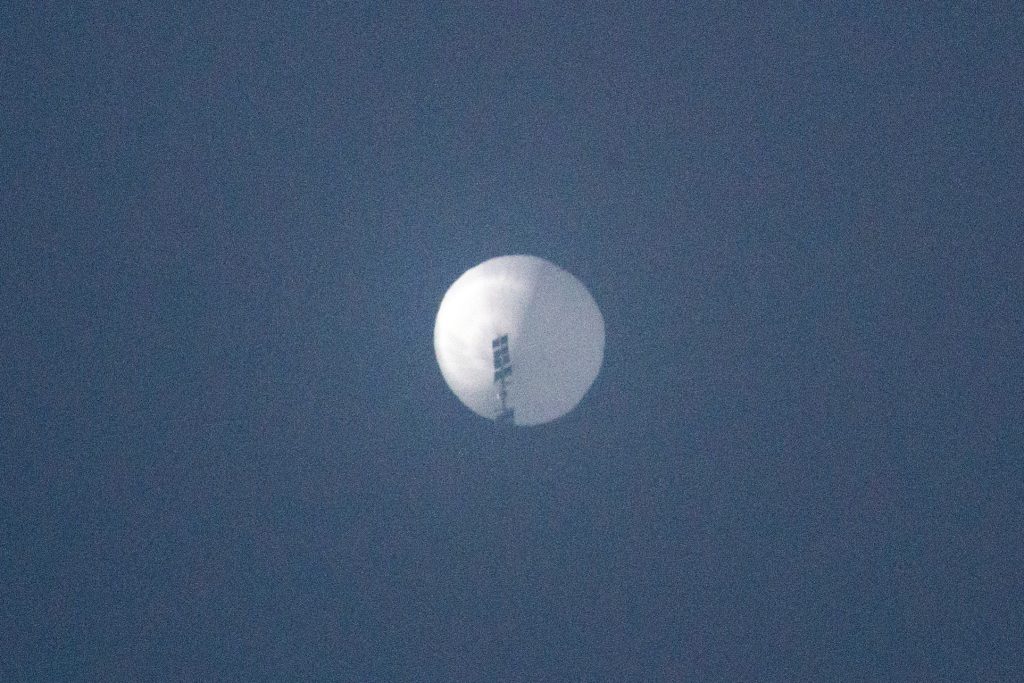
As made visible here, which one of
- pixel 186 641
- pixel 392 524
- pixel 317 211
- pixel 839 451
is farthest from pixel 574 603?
pixel 317 211

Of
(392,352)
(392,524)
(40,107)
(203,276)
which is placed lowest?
(392,524)

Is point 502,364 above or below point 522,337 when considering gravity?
below

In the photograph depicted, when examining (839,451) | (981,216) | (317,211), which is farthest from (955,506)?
(317,211)

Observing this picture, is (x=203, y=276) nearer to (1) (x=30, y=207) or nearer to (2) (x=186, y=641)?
(1) (x=30, y=207)

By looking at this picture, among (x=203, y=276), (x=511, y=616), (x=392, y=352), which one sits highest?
(x=203, y=276)

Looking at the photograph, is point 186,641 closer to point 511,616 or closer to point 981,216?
point 511,616

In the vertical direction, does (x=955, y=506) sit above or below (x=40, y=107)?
below
